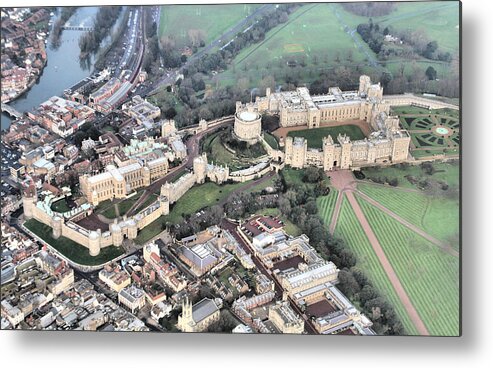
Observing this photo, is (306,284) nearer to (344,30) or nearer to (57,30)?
(344,30)

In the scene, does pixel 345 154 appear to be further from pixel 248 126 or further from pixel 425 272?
pixel 425 272

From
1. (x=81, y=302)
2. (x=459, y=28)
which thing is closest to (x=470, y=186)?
(x=459, y=28)

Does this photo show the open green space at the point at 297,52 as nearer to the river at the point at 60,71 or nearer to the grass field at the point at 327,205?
the grass field at the point at 327,205

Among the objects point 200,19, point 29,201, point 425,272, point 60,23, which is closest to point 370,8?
point 200,19

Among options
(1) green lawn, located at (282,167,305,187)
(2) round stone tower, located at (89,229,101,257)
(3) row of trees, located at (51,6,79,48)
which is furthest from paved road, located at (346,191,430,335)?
(3) row of trees, located at (51,6,79,48)

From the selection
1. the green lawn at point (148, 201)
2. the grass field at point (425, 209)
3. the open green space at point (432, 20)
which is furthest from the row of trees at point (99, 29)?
the grass field at point (425, 209)

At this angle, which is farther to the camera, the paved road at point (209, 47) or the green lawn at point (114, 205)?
the green lawn at point (114, 205)
